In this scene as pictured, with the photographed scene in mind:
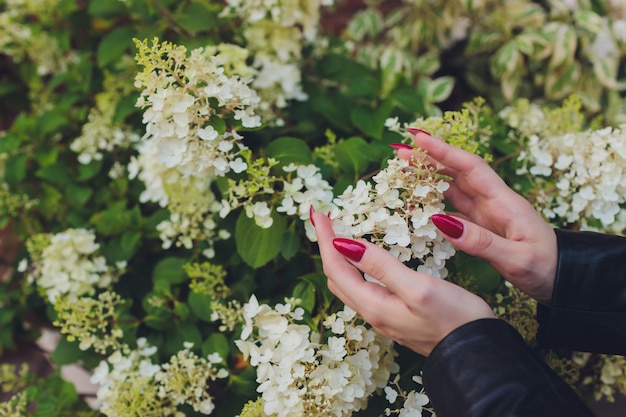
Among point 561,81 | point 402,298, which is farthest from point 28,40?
point 561,81

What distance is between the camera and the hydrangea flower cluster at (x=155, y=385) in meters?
1.01

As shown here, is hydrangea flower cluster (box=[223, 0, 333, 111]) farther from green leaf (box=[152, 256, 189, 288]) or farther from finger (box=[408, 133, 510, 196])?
finger (box=[408, 133, 510, 196])

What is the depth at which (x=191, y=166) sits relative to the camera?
36.6 inches

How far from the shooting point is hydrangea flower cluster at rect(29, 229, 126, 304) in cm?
121

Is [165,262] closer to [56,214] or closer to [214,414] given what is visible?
[214,414]

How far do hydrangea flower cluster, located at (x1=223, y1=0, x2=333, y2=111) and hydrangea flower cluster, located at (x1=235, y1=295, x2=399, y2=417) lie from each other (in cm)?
59

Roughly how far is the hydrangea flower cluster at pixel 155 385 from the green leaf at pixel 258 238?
0.70ft

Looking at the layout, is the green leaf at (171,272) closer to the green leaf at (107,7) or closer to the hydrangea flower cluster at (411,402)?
the hydrangea flower cluster at (411,402)

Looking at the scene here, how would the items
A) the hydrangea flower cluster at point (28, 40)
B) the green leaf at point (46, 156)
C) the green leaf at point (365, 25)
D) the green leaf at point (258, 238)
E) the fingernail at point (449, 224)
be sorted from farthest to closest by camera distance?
the green leaf at point (365, 25), the hydrangea flower cluster at point (28, 40), the green leaf at point (46, 156), the green leaf at point (258, 238), the fingernail at point (449, 224)

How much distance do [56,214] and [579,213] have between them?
1355 millimetres

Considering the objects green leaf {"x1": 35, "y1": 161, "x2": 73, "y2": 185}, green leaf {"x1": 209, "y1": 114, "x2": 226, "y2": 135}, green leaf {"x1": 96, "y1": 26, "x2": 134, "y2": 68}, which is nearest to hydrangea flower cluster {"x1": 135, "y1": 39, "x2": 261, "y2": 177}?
green leaf {"x1": 209, "y1": 114, "x2": 226, "y2": 135}

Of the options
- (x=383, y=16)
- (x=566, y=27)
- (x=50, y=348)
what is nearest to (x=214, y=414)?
(x=50, y=348)

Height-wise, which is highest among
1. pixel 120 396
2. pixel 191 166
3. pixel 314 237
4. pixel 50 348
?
pixel 191 166

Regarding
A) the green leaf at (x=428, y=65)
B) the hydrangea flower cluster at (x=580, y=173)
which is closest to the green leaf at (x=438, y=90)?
the green leaf at (x=428, y=65)
